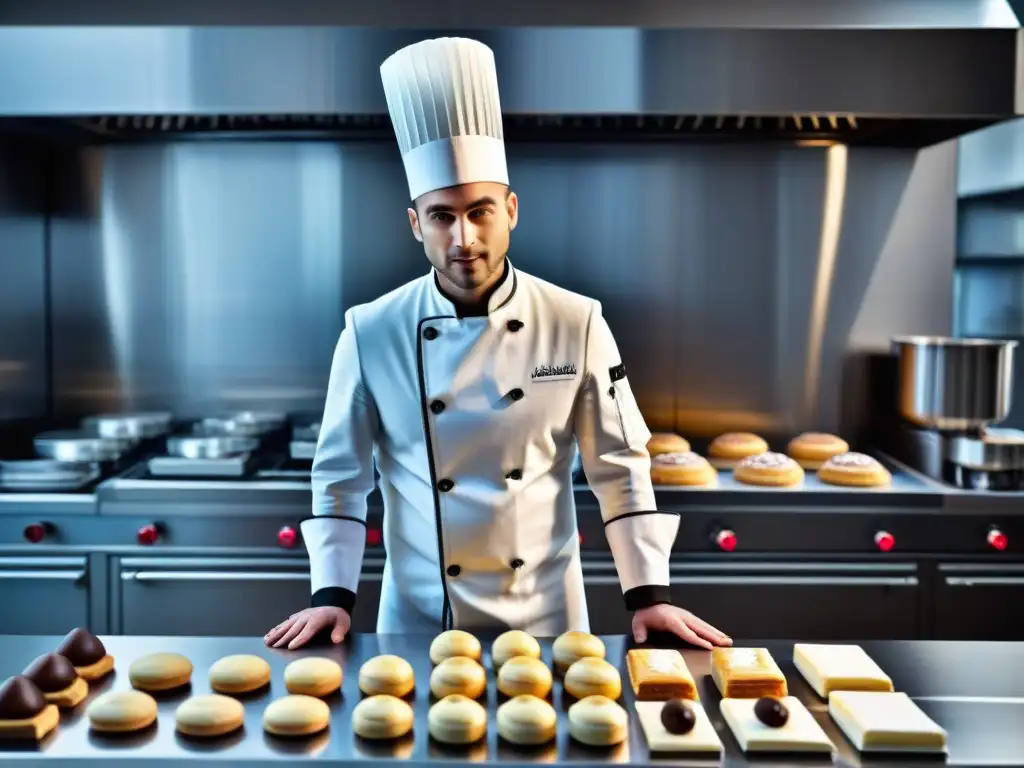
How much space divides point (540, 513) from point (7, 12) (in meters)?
2.29

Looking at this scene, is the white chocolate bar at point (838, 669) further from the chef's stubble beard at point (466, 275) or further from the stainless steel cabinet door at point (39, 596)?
the stainless steel cabinet door at point (39, 596)

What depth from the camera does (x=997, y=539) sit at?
287 centimetres

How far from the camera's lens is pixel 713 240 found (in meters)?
3.57

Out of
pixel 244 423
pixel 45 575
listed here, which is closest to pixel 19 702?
pixel 45 575

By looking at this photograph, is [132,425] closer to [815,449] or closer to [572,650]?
[815,449]

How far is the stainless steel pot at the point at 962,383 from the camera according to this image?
306cm

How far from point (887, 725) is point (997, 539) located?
1790mm

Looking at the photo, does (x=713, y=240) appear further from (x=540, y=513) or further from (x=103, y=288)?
(x=103, y=288)

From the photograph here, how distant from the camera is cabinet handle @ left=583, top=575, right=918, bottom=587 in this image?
2.90m

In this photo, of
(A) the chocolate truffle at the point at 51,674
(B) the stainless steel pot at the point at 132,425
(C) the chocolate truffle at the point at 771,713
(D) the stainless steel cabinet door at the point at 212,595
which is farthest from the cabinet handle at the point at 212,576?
(C) the chocolate truffle at the point at 771,713

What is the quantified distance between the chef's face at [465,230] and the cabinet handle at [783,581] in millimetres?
1259

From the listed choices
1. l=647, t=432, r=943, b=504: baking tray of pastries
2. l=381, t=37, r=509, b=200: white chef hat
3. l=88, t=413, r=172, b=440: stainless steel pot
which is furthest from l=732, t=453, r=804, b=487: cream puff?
l=88, t=413, r=172, b=440: stainless steel pot

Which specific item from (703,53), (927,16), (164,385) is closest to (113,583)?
(164,385)

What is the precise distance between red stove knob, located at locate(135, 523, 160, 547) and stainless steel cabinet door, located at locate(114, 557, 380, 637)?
0.06 metres
